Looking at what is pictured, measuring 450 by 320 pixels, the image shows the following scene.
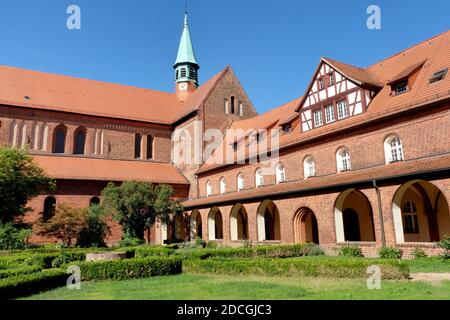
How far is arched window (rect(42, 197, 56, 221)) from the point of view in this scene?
2947cm

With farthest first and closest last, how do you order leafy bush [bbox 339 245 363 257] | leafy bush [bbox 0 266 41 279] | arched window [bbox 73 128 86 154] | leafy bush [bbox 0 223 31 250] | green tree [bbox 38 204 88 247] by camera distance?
arched window [bbox 73 128 86 154] < green tree [bbox 38 204 88 247] < leafy bush [bbox 0 223 31 250] < leafy bush [bbox 339 245 363 257] < leafy bush [bbox 0 266 41 279]

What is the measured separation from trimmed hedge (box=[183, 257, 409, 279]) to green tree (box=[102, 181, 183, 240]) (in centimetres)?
1449

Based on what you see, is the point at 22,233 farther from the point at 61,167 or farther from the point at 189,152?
the point at 189,152

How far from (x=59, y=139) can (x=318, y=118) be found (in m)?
24.0

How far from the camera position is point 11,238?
74.7ft

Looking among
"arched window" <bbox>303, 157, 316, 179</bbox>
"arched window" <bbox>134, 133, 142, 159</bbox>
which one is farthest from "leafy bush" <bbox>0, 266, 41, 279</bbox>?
"arched window" <bbox>134, 133, 142, 159</bbox>

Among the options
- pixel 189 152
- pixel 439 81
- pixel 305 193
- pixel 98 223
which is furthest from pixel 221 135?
pixel 439 81

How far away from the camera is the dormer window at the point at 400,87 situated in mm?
19078

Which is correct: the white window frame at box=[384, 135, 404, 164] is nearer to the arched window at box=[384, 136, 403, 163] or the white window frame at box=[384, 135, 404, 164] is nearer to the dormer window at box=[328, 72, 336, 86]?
the arched window at box=[384, 136, 403, 163]

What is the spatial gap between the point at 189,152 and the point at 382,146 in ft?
68.7

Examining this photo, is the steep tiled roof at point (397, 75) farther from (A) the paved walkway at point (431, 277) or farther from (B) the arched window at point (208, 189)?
(B) the arched window at point (208, 189)

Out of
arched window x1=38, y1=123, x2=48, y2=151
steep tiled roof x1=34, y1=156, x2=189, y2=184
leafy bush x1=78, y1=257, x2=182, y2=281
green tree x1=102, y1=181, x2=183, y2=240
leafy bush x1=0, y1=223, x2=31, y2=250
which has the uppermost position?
arched window x1=38, y1=123, x2=48, y2=151

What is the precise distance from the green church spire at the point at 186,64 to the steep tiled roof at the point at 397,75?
2252cm

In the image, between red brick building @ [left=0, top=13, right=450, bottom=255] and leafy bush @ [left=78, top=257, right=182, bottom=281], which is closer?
leafy bush @ [left=78, top=257, right=182, bottom=281]
